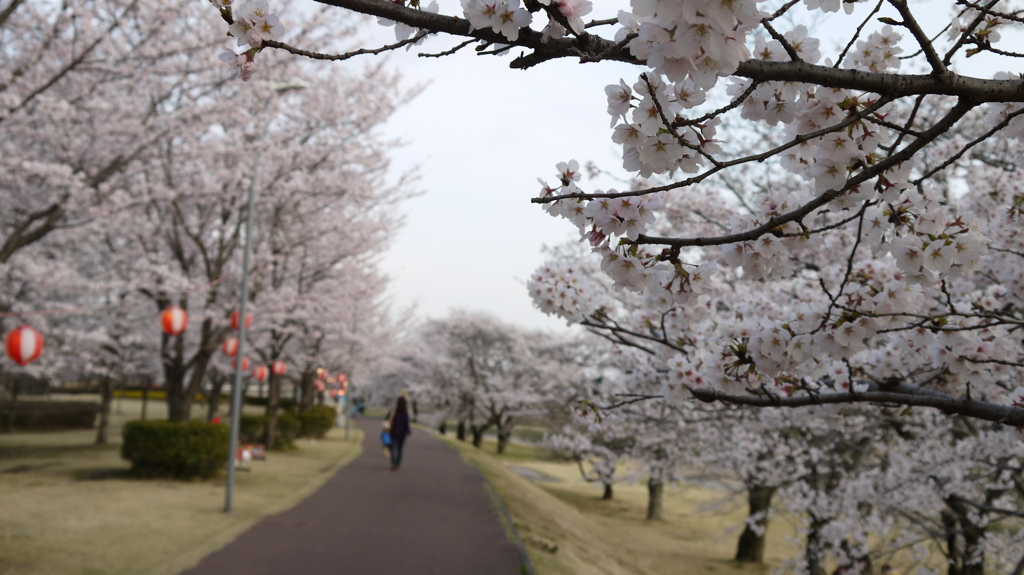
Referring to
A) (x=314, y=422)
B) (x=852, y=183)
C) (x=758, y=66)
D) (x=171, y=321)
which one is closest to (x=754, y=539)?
(x=171, y=321)

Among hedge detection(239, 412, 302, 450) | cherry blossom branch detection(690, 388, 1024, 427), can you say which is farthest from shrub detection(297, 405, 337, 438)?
cherry blossom branch detection(690, 388, 1024, 427)

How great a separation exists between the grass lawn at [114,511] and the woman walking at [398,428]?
66.2 inches

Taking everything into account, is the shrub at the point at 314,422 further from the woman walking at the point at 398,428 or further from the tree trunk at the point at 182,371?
the tree trunk at the point at 182,371

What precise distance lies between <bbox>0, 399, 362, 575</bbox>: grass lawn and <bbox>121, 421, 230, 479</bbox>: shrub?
402 millimetres

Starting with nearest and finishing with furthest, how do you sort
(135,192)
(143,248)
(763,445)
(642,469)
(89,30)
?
1. (89,30)
2. (763,445)
3. (135,192)
4. (143,248)
5. (642,469)

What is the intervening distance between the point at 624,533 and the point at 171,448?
12.3 metres

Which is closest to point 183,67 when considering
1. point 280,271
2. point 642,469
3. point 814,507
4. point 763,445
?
point 280,271

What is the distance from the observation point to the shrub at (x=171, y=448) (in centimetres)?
1133

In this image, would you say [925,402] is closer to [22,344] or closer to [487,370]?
[22,344]

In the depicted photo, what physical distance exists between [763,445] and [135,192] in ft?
38.5

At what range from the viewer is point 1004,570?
27.5 ft

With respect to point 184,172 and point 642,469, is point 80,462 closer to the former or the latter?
point 184,172

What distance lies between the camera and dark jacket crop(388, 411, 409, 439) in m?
15.6

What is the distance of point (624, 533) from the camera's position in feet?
57.8
